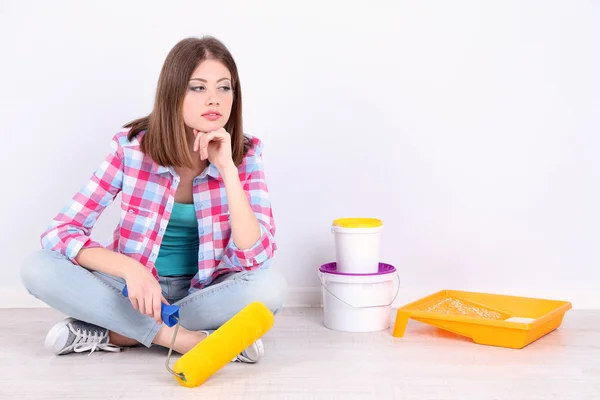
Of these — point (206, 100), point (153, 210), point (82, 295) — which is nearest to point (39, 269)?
point (82, 295)

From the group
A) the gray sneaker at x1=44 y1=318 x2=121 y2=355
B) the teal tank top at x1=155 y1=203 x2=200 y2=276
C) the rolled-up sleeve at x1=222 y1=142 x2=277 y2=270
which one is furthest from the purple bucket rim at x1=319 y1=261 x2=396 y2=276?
the gray sneaker at x1=44 y1=318 x2=121 y2=355

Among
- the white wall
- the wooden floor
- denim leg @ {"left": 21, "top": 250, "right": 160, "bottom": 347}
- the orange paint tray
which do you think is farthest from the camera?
the white wall

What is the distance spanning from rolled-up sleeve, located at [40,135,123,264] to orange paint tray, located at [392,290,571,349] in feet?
2.40

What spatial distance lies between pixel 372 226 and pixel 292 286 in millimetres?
396


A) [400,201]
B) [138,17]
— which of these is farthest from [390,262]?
[138,17]

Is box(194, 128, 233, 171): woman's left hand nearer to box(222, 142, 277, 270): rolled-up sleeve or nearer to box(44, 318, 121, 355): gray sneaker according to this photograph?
box(222, 142, 277, 270): rolled-up sleeve

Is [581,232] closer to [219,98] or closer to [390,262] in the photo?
[390,262]

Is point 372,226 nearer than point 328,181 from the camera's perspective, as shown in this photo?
Yes

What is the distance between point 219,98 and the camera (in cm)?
174

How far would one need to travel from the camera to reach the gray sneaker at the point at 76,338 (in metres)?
1.71

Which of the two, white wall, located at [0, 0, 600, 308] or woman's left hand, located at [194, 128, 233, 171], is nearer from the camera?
woman's left hand, located at [194, 128, 233, 171]

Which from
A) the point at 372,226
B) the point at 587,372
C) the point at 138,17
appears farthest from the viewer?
the point at 138,17

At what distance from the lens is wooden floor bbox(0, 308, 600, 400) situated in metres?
1.47

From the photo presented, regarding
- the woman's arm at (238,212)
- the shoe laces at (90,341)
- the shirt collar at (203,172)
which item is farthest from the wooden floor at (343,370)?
the shirt collar at (203,172)
